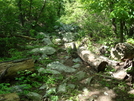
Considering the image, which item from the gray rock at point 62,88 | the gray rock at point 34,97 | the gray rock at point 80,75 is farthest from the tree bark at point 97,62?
the gray rock at point 34,97

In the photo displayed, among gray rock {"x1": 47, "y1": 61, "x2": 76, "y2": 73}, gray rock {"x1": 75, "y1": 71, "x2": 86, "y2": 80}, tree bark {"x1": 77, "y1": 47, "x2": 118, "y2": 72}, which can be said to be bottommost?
gray rock {"x1": 75, "y1": 71, "x2": 86, "y2": 80}

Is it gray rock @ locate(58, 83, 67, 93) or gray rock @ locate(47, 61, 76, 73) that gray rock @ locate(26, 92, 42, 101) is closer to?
gray rock @ locate(58, 83, 67, 93)

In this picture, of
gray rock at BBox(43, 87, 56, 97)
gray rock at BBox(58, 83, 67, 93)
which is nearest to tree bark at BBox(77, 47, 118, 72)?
gray rock at BBox(58, 83, 67, 93)

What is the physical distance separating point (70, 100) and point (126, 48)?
438 cm

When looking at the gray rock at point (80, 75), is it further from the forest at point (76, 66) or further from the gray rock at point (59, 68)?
the gray rock at point (59, 68)

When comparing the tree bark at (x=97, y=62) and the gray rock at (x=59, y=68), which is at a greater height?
the tree bark at (x=97, y=62)

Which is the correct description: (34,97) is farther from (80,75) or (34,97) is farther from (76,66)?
(76,66)

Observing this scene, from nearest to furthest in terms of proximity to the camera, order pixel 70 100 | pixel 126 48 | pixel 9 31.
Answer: pixel 70 100 < pixel 126 48 < pixel 9 31

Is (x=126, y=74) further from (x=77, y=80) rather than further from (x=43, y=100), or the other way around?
(x=43, y=100)

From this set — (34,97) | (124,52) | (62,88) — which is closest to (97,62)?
(124,52)

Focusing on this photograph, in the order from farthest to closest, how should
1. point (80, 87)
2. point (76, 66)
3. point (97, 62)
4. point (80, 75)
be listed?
1. point (76, 66)
2. point (97, 62)
3. point (80, 75)
4. point (80, 87)

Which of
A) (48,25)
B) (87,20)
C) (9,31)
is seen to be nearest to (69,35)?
(87,20)

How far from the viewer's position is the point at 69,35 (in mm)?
11680

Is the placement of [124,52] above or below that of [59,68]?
above
